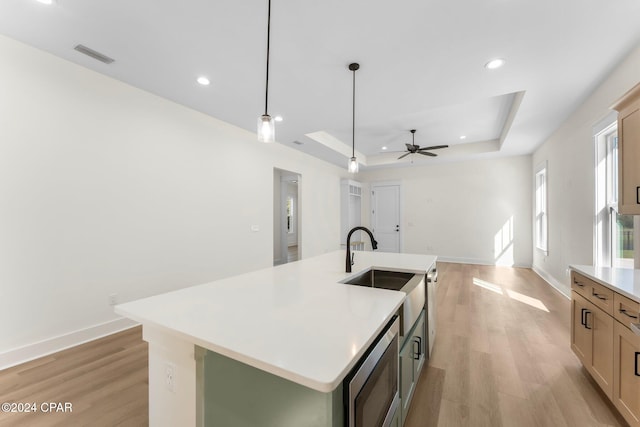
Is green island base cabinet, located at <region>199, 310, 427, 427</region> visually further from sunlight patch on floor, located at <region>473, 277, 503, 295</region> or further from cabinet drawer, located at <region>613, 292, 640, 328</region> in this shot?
sunlight patch on floor, located at <region>473, 277, 503, 295</region>

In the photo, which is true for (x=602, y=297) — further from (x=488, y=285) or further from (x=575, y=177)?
(x=488, y=285)

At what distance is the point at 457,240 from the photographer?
6.91 metres

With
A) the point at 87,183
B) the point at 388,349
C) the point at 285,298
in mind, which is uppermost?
the point at 87,183

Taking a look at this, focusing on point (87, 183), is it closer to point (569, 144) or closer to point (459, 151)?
point (569, 144)

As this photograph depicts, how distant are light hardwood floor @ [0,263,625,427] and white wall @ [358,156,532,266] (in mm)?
3750

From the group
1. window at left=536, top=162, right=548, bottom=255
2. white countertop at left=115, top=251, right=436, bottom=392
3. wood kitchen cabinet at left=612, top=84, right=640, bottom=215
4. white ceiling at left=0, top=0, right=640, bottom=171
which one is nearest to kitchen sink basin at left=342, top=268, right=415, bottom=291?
white countertop at left=115, top=251, right=436, bottom=392

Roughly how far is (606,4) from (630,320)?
82.5 inches

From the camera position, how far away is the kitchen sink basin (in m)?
2.20

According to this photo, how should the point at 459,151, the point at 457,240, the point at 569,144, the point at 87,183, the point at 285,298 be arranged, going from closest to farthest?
the point at 285,298
the point at 87,183
the point at 569,144
the point at 459,151
the point at 457,240

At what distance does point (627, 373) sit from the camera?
1454 mm

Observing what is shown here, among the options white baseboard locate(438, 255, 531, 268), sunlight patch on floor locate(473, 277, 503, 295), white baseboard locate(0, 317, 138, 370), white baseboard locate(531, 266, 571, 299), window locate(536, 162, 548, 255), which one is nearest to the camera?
white baseboard locate(0, 317, 138, 370)

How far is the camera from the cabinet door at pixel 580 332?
190 cm

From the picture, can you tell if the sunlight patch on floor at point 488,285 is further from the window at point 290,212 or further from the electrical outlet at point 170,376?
the window at point 290,212

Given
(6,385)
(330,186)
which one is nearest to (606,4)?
(6,385)
